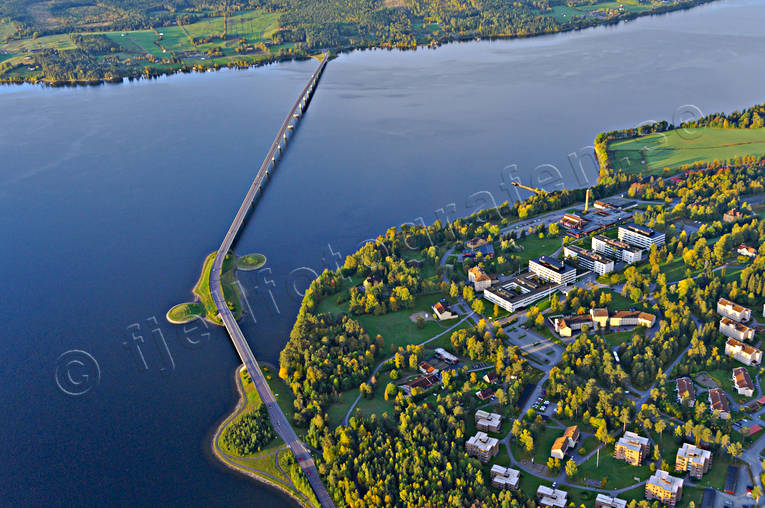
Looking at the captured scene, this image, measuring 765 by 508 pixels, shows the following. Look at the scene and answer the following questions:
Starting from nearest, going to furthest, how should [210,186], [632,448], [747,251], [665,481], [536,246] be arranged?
[665,481] < [632,448] < [747,251] < [536,246] < [210,186]

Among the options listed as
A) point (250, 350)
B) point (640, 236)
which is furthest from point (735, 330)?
point (250, 350)

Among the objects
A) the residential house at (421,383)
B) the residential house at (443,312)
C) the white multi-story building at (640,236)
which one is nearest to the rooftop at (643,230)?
the white multi-story building at (640,236)

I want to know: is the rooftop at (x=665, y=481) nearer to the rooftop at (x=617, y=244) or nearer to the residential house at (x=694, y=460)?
the residential house at (x=694, y=460)

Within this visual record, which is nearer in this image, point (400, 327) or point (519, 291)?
point (400, 327)

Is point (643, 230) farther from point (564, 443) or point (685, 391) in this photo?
point (564, 443)

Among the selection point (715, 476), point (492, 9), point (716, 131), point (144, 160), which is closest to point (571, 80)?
point (716, 131)

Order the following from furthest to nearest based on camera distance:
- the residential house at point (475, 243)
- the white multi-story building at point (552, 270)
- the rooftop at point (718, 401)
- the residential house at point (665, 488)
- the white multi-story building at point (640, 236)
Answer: the residential house at point (475, 243) < the white multi-story building at point (640, 236) < the white multi-story building at point (552, 270) < the rooftop at point (718, 401) < the residential house at point (665, 488)
